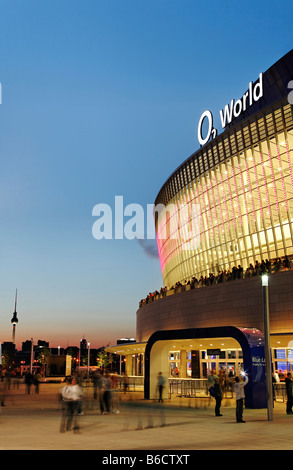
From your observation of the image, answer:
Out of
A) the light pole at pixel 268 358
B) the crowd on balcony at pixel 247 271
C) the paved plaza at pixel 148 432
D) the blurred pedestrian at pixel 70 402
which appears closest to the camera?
the paved plaza at pixel 148 432

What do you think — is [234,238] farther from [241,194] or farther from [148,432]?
[148,432]

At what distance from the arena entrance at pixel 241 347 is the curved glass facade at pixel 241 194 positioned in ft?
45.2

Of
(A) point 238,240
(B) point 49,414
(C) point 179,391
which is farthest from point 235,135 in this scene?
(B) point 49,414

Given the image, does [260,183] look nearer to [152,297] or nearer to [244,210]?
[244,210]

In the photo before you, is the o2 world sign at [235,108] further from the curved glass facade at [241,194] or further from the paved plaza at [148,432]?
the paved plaza at [148,432]

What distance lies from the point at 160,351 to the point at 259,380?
938 centimetres

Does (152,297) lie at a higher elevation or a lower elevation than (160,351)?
higher

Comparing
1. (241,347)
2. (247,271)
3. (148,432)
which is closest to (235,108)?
(247,271)

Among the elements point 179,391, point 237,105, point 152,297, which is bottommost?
point 179,391

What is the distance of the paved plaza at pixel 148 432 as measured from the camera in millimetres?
12844

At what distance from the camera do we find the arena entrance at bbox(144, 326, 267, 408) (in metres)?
25.2

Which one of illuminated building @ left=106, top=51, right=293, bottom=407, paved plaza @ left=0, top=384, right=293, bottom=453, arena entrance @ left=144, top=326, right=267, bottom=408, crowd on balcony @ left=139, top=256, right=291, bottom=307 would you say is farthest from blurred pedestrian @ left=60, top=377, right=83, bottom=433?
crowd on balcony @ left=139, top=256, right=291, bottom=307

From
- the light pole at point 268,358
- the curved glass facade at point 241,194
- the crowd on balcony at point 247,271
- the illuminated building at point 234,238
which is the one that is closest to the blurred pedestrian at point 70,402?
the light pole at point 268,358

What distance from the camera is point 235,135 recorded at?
144 ft
